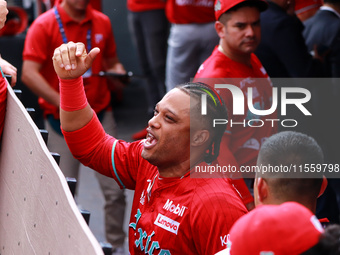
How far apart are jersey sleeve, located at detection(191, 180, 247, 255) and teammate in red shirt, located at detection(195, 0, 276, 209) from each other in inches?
42.9

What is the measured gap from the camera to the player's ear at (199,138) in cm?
302

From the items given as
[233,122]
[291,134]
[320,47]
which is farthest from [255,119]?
[320,47]

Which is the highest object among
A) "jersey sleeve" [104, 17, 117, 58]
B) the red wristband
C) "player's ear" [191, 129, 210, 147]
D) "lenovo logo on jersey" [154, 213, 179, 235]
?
the red wristband

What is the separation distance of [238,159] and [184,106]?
1.23 m

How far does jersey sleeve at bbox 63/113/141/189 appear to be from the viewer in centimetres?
316

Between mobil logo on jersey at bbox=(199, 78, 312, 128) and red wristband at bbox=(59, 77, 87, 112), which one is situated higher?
red wristband at bbox=(59, 77, 87, 112)

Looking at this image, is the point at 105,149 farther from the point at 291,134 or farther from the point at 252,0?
the point at 252,0

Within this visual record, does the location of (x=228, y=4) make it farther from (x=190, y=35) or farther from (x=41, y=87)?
(x=190, y=35)

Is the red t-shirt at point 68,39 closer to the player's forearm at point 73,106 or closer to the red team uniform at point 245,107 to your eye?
the red team uniform at point 245,107

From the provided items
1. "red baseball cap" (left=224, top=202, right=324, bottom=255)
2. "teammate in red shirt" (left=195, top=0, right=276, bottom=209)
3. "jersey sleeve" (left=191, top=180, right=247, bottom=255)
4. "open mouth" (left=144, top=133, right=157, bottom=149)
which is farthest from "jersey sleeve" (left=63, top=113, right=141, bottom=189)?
"red baseball cap" (left=224, top=202, right=324, bottom=255)

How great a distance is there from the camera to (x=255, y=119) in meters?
4.13

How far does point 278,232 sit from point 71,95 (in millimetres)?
1503

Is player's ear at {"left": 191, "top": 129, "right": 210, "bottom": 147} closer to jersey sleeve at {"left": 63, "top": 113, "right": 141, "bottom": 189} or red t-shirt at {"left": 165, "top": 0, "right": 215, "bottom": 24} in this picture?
jersey sleeve at {"left": 63, "top": 113, "right": 141, "bottom": 189}

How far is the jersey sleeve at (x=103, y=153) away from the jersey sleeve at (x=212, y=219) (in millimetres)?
504
